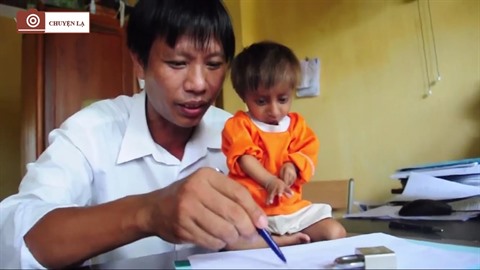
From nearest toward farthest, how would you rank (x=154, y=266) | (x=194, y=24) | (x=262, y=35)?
(x=154, y=266) < (x=194, y=24) < (x=262, y=35)

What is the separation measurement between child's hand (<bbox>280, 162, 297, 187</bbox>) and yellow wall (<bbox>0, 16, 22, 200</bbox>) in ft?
8.18

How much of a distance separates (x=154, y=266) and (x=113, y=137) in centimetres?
50

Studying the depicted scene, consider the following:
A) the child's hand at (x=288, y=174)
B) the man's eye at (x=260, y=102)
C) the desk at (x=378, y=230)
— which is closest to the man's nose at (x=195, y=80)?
the man's eye at (x=260, y=102)

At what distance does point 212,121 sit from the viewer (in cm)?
113

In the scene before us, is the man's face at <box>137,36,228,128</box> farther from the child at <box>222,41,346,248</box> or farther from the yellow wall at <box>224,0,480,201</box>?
the yellow wall at <box>224,0,480,201</box>

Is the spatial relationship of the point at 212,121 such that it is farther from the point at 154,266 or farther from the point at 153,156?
the point at 154,266

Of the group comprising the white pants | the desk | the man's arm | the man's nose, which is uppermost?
the man's nose

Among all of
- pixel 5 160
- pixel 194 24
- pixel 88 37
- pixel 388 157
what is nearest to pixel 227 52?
pixel 194 24

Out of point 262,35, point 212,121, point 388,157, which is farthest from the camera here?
point 262,35

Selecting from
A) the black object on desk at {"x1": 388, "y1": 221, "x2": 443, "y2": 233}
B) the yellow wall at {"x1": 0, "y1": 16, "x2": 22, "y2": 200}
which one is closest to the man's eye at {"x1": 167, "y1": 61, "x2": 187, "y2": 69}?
the black object on desk at {"x1": 388, "y1": 221, "x2": 443, "y2": 233}

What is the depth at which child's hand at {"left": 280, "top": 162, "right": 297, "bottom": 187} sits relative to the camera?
757mm

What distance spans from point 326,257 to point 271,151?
1.01 ft

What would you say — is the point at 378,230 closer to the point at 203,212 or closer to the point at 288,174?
the point at 288,174

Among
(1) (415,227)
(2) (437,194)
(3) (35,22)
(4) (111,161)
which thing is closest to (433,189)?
(2) (437,194)
